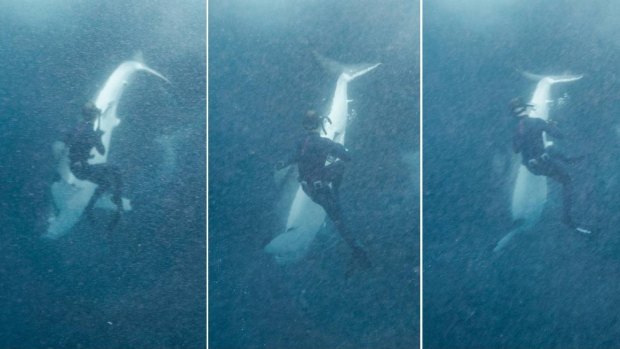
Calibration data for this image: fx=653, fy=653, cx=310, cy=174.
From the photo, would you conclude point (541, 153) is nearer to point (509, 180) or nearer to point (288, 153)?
point (509, 180)

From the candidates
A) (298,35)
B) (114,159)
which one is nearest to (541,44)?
(298,35)

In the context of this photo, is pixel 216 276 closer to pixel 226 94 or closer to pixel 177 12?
pixel 226 94

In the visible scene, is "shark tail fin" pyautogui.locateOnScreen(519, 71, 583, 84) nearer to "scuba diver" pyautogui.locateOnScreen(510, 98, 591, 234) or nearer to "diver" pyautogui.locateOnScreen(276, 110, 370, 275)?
"scuba diver" pyautogui.locateOnScreen(510, 98, 591, 234)

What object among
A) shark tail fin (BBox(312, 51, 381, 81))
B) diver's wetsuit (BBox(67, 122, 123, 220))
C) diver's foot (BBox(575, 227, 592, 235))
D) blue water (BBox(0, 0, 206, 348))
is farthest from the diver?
diver's foot (BBox(575, 227, 592, 235))

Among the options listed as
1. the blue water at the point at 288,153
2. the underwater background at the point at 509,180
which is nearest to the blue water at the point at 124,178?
the blue water at the point at 288,153

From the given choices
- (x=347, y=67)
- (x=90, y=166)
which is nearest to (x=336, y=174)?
(x=347, y=67)
